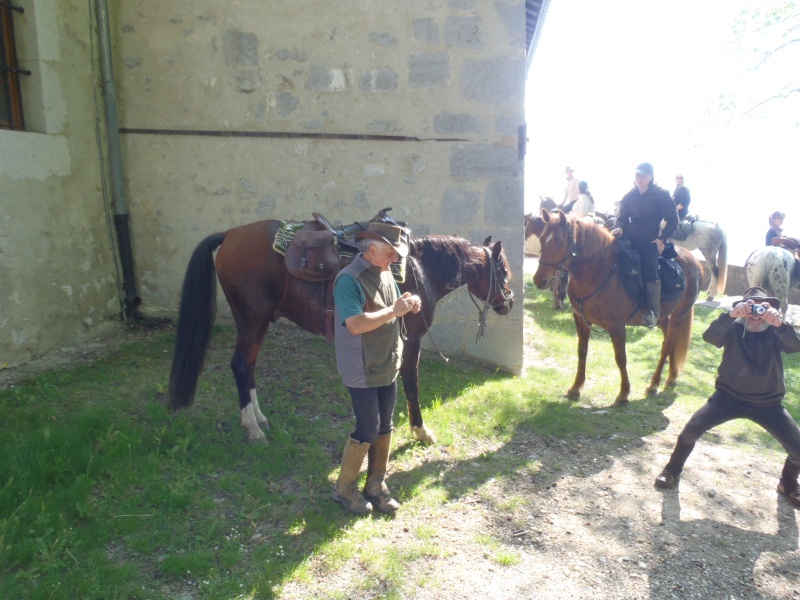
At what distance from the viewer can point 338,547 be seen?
11.4ft

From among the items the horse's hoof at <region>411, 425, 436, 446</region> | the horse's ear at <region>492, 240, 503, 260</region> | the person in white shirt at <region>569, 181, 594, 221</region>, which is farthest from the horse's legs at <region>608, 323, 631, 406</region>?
the person in white shirt at <region>569, 181, 594, 221</region>

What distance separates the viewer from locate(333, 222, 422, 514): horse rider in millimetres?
3312

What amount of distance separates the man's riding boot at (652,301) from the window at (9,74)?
21.1ft

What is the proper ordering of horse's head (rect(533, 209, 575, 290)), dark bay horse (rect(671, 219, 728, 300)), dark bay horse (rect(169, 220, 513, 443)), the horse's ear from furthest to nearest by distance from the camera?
dark bay horse (rect(671, 219, 728, 300)) → horse's head (rect(533, 209, 575, 290)) → the horse's ear → dark bay horse (rect(169, 220, 513, 443))

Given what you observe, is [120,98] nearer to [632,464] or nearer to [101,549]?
[101,549]

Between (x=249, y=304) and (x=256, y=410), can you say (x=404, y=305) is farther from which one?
(x=256, y=410)

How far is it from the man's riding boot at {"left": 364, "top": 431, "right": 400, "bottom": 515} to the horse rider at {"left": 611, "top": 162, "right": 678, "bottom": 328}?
3.69 m

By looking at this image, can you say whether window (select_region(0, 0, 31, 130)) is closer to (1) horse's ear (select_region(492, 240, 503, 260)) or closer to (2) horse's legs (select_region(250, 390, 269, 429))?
(2) horse's legs (select_region(250, 390, 269, 429))

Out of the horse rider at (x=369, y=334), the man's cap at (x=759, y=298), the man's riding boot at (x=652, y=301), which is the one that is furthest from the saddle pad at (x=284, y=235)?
the man's riding boot at (x=652, y=301)

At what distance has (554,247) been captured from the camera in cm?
585

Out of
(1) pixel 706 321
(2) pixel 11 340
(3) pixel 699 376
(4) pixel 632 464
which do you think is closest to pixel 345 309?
(4) pixel 632 464

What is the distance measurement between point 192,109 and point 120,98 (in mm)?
824

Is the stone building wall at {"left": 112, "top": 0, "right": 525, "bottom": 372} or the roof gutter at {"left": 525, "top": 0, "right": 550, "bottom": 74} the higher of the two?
the roof gutter at {"left": 525, "top": 0, "right": 550, "bottom": 74}

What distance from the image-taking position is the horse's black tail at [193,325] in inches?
177
